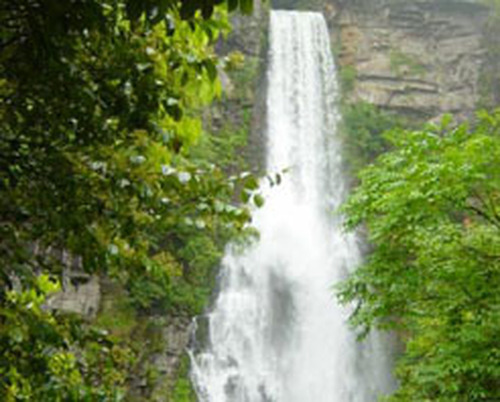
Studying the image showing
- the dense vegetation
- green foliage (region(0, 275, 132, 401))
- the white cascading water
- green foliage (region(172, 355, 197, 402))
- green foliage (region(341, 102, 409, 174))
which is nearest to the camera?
green foliage (region(0, 275, 132, 401))

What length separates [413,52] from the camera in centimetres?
2764

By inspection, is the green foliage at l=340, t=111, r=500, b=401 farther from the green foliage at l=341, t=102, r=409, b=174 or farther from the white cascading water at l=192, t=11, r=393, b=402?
the green foliage at l=341, t=102, r=409, b=174

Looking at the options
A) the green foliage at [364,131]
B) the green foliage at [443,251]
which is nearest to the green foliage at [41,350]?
the green foliage at [443,251]

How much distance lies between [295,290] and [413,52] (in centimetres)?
1345

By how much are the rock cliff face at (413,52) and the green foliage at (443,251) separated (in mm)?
19328

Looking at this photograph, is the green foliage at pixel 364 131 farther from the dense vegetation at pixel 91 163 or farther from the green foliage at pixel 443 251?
the dense vegetation at pixel 91 163

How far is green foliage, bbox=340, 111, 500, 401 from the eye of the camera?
21.4 feet

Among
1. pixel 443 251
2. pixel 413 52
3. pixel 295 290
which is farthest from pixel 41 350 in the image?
pixel 413 52

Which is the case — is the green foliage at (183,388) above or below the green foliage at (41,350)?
below

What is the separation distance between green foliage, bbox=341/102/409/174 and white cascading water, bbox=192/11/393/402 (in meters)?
0.52

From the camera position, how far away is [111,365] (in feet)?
9.03

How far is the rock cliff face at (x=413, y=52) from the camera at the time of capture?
2627 centimetres

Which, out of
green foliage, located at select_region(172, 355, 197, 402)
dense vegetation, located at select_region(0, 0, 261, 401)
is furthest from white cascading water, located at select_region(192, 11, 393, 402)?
dense vegetation, located at select_region(0, 0, 261, 401)

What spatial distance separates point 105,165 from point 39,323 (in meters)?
0.73
